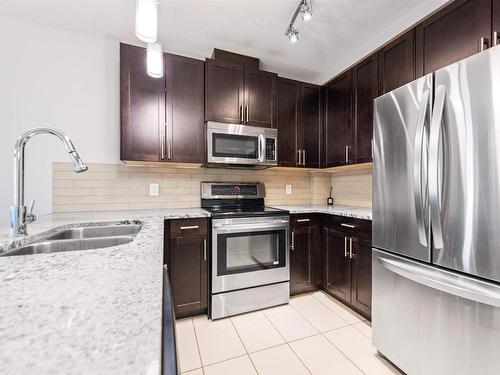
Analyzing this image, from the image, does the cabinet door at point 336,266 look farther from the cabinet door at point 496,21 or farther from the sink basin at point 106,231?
the sink basin at point 106,231

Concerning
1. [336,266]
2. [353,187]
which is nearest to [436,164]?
[336,266]

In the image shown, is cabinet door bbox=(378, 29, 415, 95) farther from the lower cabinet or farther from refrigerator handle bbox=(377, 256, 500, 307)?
refrigerator handle bbox=(377, 256, 500, 307)

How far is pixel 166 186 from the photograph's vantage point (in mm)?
2457

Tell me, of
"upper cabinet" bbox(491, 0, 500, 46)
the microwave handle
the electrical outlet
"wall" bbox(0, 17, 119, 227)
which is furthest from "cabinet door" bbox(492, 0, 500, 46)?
"wall" bbox(0, 17, 119, 227)

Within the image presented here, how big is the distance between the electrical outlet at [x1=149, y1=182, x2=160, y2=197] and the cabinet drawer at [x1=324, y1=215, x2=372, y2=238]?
1.75 meters

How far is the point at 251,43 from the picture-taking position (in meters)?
2.31

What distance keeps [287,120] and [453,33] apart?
1.43 m

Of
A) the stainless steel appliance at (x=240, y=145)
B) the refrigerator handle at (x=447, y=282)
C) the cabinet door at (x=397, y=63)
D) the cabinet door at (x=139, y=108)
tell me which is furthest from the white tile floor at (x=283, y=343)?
the cabinet door at (x=397, y=63)

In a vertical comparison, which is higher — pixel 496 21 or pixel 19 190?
pixel 496 21

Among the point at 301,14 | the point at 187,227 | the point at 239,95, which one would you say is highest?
the point at 301,14

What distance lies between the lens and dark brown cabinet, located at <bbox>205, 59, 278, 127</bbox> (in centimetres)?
225

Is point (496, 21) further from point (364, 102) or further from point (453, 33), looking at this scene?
A: point (364, 102)

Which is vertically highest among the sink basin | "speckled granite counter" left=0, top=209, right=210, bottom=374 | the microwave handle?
the microwave handle

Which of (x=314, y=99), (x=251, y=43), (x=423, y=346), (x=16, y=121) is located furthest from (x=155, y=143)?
(x=423, y=346)
